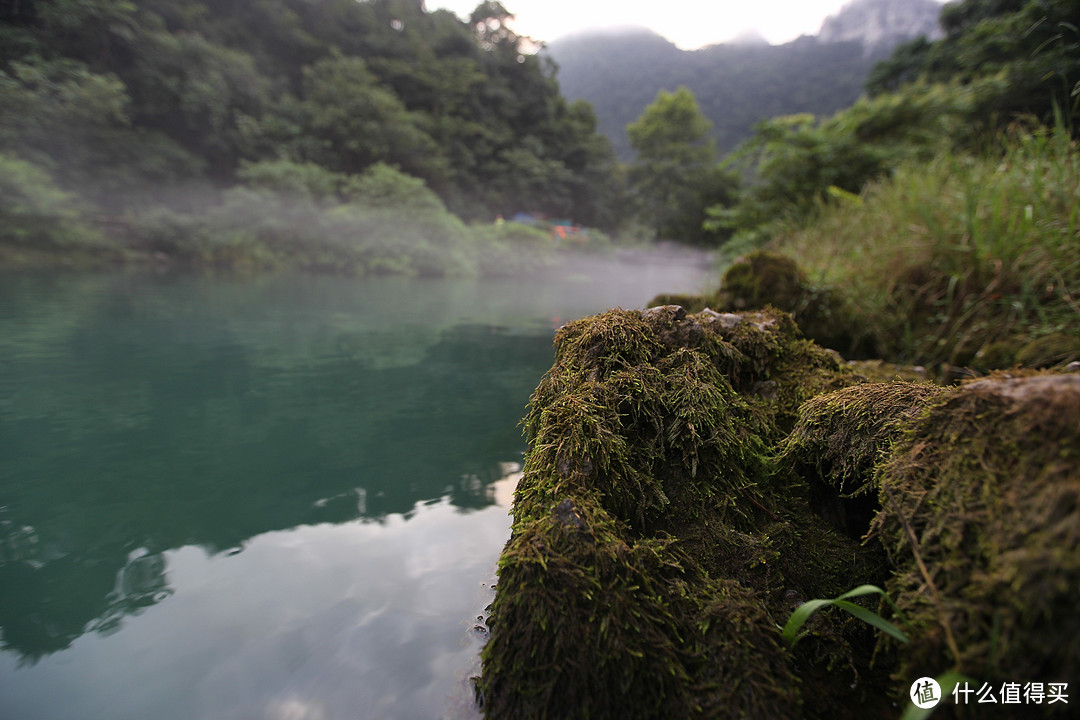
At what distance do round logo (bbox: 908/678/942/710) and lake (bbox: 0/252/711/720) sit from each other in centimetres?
96

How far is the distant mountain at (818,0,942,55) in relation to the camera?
2633 inches

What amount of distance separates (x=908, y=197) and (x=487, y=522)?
456cm

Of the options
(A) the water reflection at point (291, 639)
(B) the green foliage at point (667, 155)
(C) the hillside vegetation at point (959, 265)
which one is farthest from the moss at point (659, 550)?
(B) the green foliage at point (667, 155)

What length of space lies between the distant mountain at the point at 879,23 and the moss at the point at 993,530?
89682mm

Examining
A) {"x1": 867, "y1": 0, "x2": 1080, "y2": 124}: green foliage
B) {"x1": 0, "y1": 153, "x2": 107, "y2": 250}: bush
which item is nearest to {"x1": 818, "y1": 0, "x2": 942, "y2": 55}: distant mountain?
{"x1": 867, "y1": 0, "x2": 1080, "y2": 124}: green foliage

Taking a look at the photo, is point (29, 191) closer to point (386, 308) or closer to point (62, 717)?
point (386, 308)

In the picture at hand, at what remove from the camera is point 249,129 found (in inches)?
798

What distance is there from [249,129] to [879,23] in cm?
9217

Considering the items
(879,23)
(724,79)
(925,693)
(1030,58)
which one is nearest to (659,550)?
(925,693)

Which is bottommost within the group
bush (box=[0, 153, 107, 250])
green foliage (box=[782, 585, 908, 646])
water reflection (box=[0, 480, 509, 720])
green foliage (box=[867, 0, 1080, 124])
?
water reflection (box=[0, 480, 509, 720])

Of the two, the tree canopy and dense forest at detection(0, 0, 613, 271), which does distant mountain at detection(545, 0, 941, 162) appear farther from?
dense forest at detection(0, 0, 613, 271)

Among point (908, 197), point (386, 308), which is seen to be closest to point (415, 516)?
point (908, 197)

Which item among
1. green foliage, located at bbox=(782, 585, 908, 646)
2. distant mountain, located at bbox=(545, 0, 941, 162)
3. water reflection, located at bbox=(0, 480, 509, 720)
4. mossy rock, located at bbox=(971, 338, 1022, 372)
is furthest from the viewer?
distant mountain, located at bbox=(545, 0, 941, 162)

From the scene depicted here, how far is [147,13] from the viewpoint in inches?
698
